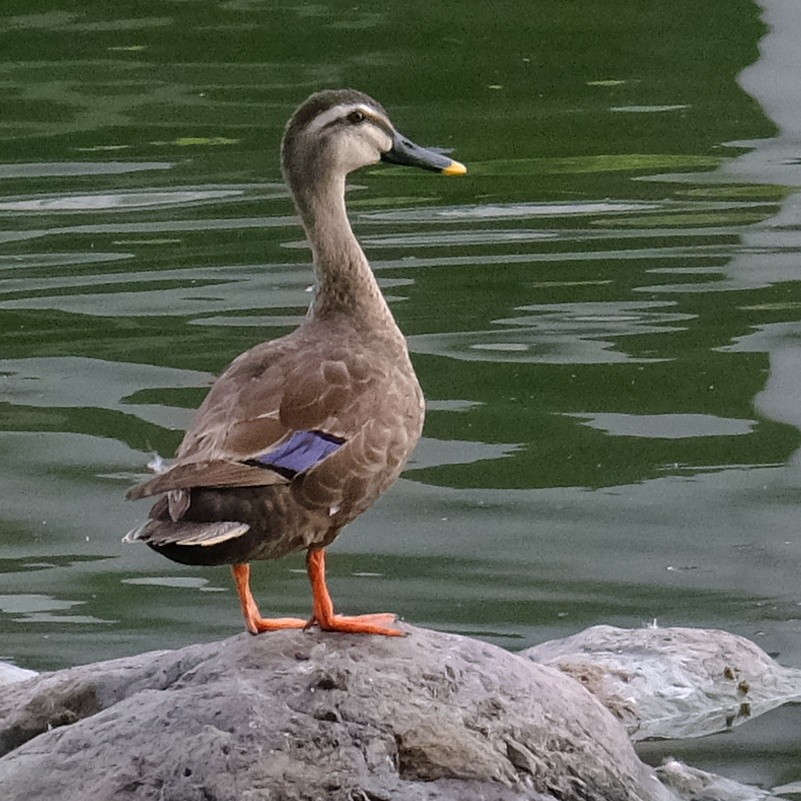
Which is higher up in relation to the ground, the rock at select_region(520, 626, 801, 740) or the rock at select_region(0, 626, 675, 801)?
the rock at select_region(0, 626, 675, 801)

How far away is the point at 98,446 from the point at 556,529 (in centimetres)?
256

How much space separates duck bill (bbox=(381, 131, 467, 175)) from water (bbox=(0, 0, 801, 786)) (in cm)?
209

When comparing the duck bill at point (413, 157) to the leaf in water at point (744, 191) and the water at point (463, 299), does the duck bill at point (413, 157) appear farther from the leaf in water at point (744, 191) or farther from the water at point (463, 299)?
the leaf in water at point (744, 191)

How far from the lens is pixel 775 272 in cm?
1330

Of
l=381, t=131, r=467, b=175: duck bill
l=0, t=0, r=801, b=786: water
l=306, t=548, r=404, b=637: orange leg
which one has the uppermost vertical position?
l=381, t=131, r=467, b=175: duck bill

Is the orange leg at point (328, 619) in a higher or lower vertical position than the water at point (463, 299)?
higher

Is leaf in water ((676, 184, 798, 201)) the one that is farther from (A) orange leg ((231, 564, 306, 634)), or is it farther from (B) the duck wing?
(A) orange leg ((231, 564, 306, 634))

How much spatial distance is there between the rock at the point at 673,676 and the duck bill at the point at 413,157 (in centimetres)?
176

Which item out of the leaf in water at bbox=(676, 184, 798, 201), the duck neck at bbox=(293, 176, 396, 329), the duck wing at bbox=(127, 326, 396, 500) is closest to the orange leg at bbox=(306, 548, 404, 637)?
the duck wing at bbox=(127, 326, 396, 500)

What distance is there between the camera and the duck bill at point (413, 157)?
7121 millimetres

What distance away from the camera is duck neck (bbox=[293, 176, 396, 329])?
6812mm

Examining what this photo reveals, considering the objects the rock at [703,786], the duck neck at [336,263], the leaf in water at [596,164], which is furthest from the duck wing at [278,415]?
the leaf in water at [596,164]

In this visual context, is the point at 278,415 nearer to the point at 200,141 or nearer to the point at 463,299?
the point at 463,299

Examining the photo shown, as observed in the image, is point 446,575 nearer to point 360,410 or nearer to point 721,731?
point 721,731
